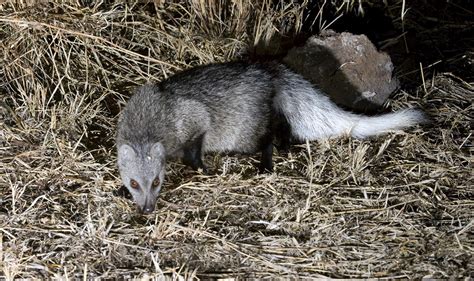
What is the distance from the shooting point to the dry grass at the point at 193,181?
4.11 metres

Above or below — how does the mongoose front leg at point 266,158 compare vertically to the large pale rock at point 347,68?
below

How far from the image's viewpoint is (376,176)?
4.97m

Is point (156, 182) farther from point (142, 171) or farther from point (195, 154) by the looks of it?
point (195, 154)

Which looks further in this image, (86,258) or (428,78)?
(428,78)

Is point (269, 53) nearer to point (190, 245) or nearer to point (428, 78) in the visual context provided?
point (428, 78)

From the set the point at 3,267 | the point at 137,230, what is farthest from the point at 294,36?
the point at 3,267

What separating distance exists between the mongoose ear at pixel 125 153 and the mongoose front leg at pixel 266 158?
98 centimetres

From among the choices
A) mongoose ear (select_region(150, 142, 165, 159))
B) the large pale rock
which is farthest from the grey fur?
the large pale rock

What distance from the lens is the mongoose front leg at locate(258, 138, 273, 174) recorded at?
202 inches

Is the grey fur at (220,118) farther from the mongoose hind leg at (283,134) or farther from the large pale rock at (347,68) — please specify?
the large pale rock at (347,68)

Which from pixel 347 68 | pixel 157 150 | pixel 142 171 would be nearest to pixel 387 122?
pixel 347 68

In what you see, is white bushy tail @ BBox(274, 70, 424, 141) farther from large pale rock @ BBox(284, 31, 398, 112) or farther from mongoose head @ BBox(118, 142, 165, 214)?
mongoose head @ BBox(118, 142, 165, 214)

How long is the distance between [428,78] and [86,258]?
139 inches

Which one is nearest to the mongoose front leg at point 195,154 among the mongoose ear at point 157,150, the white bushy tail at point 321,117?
the mongoose ear at point 157,150
